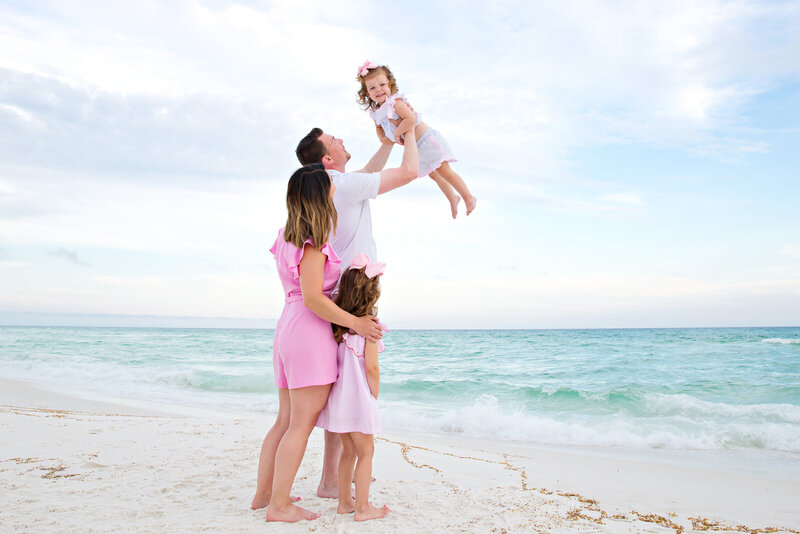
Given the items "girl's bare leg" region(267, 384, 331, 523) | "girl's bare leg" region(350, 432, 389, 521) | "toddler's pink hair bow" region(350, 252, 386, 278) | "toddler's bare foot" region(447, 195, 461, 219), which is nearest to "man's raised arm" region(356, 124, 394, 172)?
"toddler's bare foot" region(447, 195, 461, 219)

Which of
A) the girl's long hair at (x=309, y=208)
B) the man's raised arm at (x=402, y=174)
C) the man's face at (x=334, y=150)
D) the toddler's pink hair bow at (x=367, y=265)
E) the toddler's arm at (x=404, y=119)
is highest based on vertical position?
the toddler's arm at (x=404, y=119)

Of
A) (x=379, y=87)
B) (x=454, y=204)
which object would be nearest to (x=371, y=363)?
(x=454, y=204)

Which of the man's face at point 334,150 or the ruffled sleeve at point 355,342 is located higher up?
the man's face at point 334,150

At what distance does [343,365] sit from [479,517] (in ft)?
3.76

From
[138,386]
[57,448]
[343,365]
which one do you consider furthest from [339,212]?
[138,386]

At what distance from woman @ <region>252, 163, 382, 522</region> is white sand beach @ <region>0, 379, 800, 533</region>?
1.21 feet

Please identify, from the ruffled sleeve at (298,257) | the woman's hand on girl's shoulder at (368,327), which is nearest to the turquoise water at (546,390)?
the woman's hand on girl's shoulder at (368,327)

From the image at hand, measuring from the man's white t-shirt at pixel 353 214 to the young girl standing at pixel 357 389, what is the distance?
23cm

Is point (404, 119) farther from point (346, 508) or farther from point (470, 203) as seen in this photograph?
point (346, 508)

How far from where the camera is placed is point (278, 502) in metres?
2.91

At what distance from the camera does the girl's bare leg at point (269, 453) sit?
122 inches

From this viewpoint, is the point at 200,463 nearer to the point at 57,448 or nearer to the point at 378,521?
the point at 57,448

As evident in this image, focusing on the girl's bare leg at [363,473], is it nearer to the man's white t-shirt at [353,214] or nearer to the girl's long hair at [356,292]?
the girl's long hair at [356,292]

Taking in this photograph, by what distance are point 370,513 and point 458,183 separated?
2.12 m
